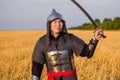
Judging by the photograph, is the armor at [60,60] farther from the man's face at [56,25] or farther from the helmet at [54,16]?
the helmet at [54,16]

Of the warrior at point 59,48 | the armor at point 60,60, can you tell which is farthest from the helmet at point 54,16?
the armor at point 60,60

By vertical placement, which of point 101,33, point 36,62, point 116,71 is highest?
point 101,33

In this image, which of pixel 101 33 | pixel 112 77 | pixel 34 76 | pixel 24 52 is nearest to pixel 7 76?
pixel 112 77

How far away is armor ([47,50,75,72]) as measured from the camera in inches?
219

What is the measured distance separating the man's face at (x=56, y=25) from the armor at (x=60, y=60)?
0.95 ft

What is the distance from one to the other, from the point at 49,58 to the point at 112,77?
3.57 metres

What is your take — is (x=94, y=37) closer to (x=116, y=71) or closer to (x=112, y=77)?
(x=112, y=77)

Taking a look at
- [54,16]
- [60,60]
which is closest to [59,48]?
[60,60]

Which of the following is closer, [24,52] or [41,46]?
[41,46]

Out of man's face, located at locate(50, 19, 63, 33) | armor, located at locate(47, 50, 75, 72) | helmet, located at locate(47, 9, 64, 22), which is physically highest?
helmet, located at locate(47, 9, 64, 22)

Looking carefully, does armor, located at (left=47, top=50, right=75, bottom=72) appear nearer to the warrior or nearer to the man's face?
the warrior

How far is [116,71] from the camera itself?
32.2 ft

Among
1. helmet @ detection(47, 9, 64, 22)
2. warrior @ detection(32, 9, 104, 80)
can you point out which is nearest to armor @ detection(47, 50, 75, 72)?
warrior @ detection(32, 9, 104, 80)

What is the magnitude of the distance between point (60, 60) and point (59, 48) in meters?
0.16
